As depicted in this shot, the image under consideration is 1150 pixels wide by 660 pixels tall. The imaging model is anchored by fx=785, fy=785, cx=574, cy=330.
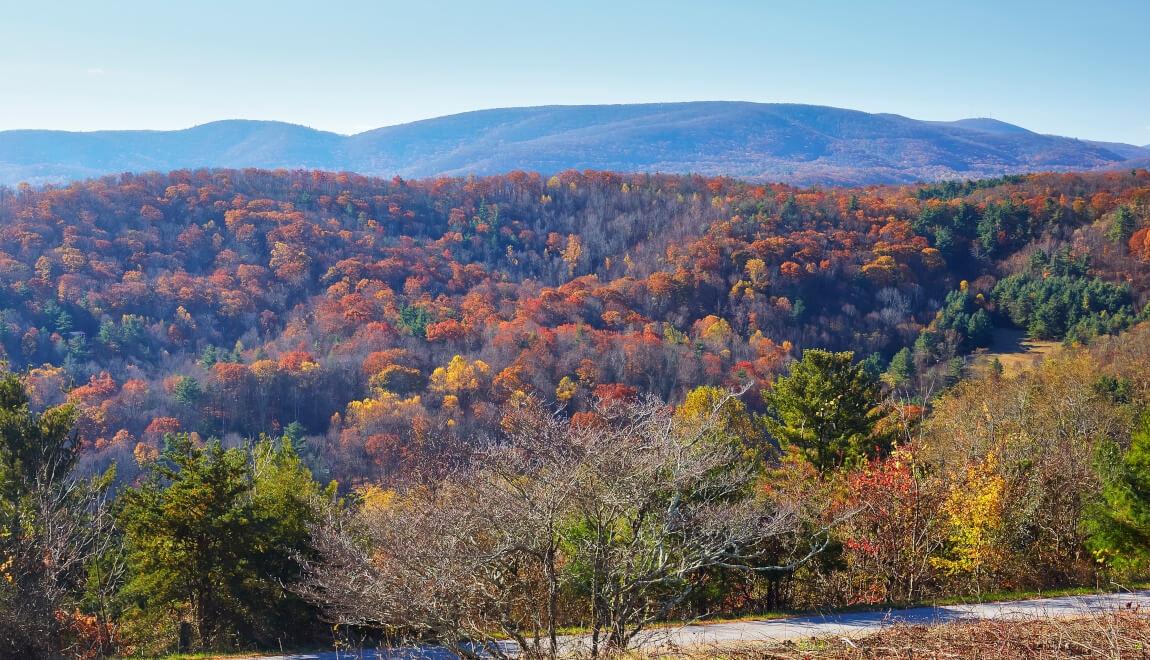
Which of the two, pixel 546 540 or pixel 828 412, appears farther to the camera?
pixel 828 412

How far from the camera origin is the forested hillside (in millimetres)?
58531

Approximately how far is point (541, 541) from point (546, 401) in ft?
159

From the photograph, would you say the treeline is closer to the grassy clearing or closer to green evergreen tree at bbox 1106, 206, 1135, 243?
the grassy clearing

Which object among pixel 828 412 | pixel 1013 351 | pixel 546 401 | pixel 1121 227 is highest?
pixel 1121 227

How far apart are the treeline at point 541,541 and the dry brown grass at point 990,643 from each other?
125cm

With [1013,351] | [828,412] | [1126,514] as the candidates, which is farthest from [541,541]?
[1013,351]

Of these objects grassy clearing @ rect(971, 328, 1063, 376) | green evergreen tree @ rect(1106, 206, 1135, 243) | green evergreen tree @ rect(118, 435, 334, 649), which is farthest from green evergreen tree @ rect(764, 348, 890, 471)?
green evergreen tree @ rect(1106, 206, 1135, 243)

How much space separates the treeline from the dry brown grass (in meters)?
1.25

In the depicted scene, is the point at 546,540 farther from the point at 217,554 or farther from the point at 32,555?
the point at 32,555

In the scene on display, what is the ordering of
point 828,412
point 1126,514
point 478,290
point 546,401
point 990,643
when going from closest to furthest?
point 990,643
point 1126,514
point 828,412
point 546,401
point 478,290

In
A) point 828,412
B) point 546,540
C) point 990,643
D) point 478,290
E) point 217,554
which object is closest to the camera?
point 990,643

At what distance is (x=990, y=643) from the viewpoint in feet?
20.2

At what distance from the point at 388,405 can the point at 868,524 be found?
4726cm

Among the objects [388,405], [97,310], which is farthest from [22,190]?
[388,405]
